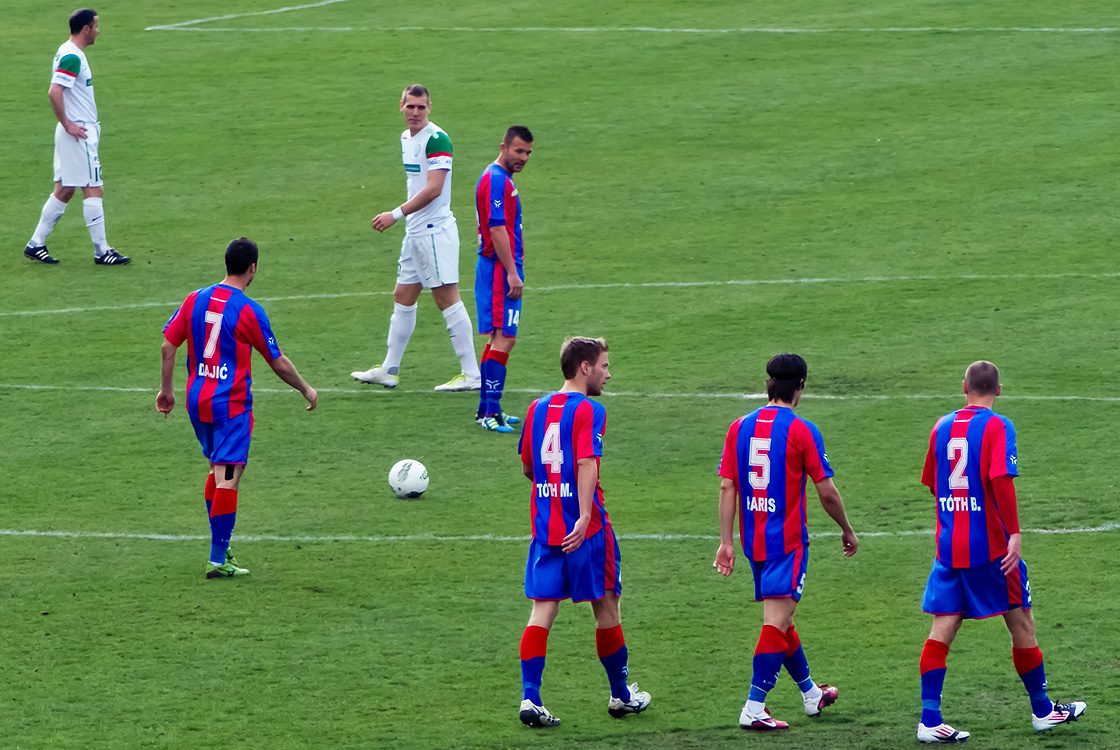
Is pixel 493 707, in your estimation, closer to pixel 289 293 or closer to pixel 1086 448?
pixel 1086 448

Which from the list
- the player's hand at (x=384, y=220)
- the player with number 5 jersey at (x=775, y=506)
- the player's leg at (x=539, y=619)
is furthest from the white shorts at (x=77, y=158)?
the player with number 5 jersey at (x=775, y=506)

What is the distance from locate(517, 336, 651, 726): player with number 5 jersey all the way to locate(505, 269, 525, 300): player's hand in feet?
14.0

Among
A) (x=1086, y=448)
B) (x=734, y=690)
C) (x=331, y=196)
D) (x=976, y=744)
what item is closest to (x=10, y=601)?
(x=734, y=690)

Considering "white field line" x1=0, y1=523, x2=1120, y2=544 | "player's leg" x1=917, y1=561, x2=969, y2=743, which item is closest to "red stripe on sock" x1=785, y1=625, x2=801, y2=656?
"player's leg" x1=917, y1=561, x2=969, y2=743

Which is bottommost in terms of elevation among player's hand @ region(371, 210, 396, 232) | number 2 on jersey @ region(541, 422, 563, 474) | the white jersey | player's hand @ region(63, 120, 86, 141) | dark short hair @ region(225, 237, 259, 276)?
number 2 on jersey @ region(541, 422, 563, 474)

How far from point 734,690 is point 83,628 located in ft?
11.1

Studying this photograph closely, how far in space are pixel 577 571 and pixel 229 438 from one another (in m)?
2.61

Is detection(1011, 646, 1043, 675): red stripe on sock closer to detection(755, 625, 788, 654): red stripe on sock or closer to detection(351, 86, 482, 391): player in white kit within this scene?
detection(755, 625, 788, 654): red stripe on sock

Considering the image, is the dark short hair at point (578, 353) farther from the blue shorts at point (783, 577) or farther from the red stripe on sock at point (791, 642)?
the red stripe on sock at point (791, 642)

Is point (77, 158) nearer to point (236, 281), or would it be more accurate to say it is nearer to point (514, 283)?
point (514, 283)

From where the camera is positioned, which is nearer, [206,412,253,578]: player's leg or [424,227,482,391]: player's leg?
[206,412,253,578]: player's leg

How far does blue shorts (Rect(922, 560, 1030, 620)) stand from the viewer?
676cm

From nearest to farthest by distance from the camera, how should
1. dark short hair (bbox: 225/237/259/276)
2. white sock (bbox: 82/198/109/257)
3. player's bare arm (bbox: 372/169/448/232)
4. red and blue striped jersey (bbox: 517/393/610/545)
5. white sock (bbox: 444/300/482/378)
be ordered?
red and blue striped jersey (bbox: 517/393/610/545) → dark short hair (bbox: 225/237/259/276) → player's bare arm (bbox: 372/169/448/232) → white sock (bbox: 444/300/482/378) → white sock (bbox: 82/198/109/257)

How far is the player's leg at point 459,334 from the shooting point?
40.2ft
